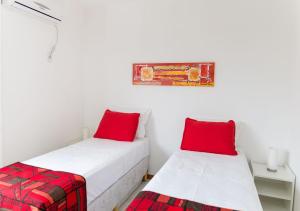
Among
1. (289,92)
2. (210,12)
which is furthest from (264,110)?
(210,12)

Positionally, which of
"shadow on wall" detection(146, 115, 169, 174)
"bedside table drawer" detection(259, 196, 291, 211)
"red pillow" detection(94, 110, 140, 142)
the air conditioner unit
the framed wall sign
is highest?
the air conditioner unit

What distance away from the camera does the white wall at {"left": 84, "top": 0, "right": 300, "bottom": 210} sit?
2449 millimetres

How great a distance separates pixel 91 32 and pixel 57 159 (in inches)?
79.1

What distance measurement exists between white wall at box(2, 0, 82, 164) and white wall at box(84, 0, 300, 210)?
0.26 metres

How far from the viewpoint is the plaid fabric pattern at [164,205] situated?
133 centimetres

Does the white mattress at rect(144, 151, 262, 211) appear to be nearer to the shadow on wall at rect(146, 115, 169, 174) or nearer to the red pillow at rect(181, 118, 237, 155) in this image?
the red pillow at rect(181, 118, 237, 155)

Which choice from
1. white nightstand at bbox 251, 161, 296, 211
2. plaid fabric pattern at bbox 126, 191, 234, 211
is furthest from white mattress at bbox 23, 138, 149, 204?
white nightstand at bbox 251, 161, 296, 211

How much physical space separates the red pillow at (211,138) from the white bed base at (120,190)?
0.66 meters

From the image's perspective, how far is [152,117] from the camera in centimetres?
303

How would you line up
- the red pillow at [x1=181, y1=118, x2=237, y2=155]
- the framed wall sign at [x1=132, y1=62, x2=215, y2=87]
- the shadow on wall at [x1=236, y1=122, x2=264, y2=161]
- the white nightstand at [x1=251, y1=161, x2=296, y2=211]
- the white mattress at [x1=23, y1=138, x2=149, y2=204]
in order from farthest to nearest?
the framed wall sign at [x1=132, y1=62, x2=215, y2=87]
the shadow on wall at [x1=236, y1=122, x2=264, y2=161]
the red pillow at [x1=181, y1=118, x2=237, y2=155]
the white nightstand at [x1=251, y1=161, x2=296, y2=211]
the white mattress at [x1=23, y1=138, x2=149, y2=204]

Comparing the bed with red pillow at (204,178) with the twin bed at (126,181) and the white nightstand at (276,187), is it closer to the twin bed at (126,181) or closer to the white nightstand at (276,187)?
the twin bed at (126,181)

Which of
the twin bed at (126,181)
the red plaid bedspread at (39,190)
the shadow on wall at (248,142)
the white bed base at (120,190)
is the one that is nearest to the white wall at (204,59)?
the shadow on wall at (248,142)

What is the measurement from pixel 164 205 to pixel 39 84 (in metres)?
2.12

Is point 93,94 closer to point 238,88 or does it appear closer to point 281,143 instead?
point 238,88
